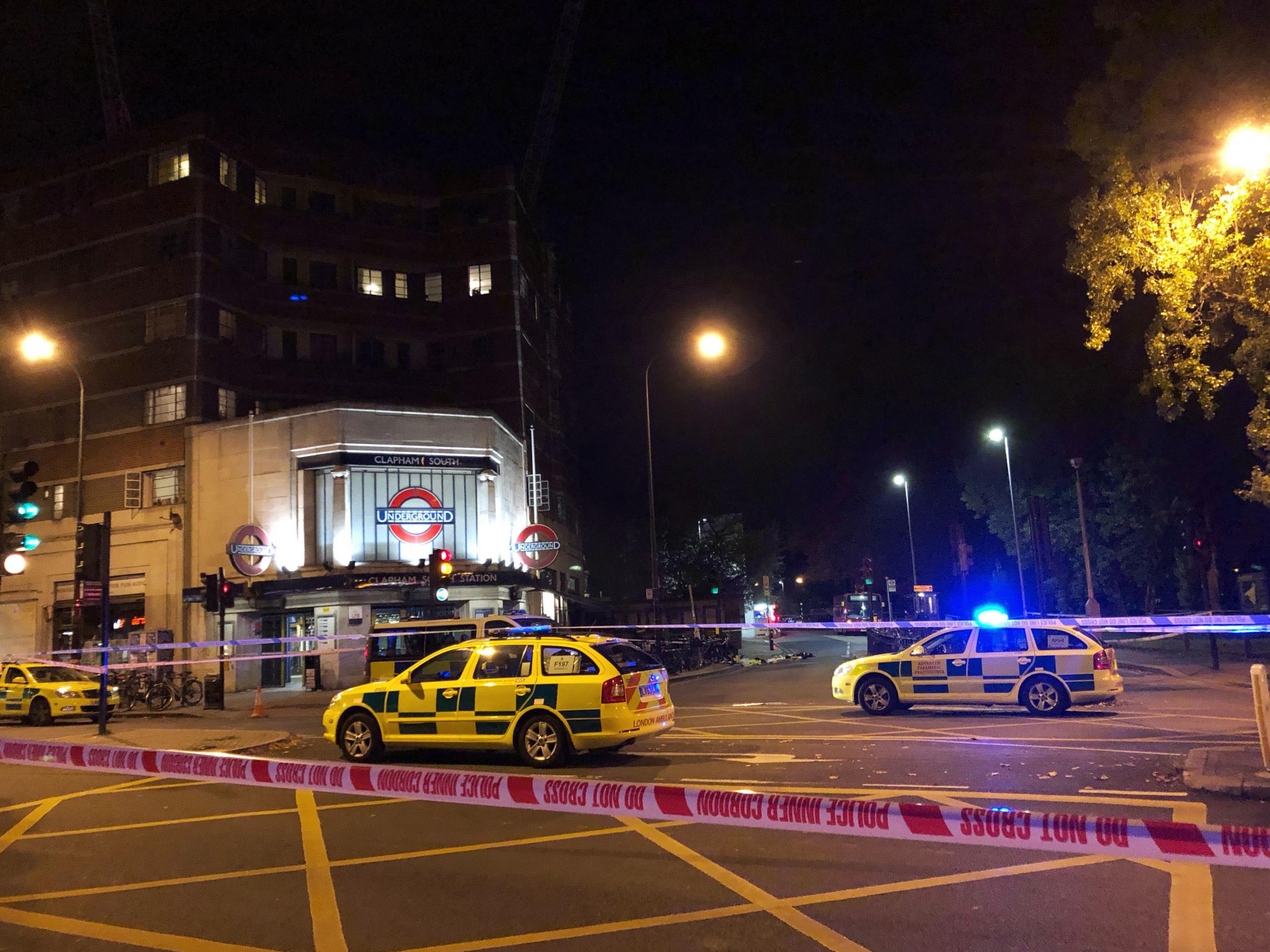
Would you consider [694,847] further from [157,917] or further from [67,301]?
[67,301]

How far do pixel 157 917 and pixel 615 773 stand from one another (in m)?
4.97

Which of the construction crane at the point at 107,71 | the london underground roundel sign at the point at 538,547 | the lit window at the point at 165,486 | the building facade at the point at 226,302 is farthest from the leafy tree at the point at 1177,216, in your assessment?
the construction crane at the point at 107,71

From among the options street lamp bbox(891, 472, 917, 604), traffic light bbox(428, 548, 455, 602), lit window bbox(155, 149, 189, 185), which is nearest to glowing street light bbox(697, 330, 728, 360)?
traffic light bbox(428, 548, 455, 602)

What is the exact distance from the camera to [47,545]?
36.0 m

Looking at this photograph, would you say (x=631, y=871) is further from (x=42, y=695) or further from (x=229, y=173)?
(x=229, y=173)

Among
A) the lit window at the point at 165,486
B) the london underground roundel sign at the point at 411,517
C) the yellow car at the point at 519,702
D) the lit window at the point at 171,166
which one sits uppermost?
the lit window at the point at 171,166

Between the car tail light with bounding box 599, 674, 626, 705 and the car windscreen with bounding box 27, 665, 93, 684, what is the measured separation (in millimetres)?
15287

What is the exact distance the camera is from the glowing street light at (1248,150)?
962cm

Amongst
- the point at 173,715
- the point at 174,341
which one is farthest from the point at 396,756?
the point at 174,341

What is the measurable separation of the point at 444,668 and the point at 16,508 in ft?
24.9

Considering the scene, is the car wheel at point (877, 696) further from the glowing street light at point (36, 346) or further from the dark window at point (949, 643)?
the glowing street light at point (36, 346)

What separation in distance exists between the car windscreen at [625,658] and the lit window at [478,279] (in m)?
33.0

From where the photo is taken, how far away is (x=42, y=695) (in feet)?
65.2

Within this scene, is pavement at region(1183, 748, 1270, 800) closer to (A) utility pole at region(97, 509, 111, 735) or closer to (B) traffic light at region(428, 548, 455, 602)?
(B) traffic light at region(428, 548, 455, 602)
